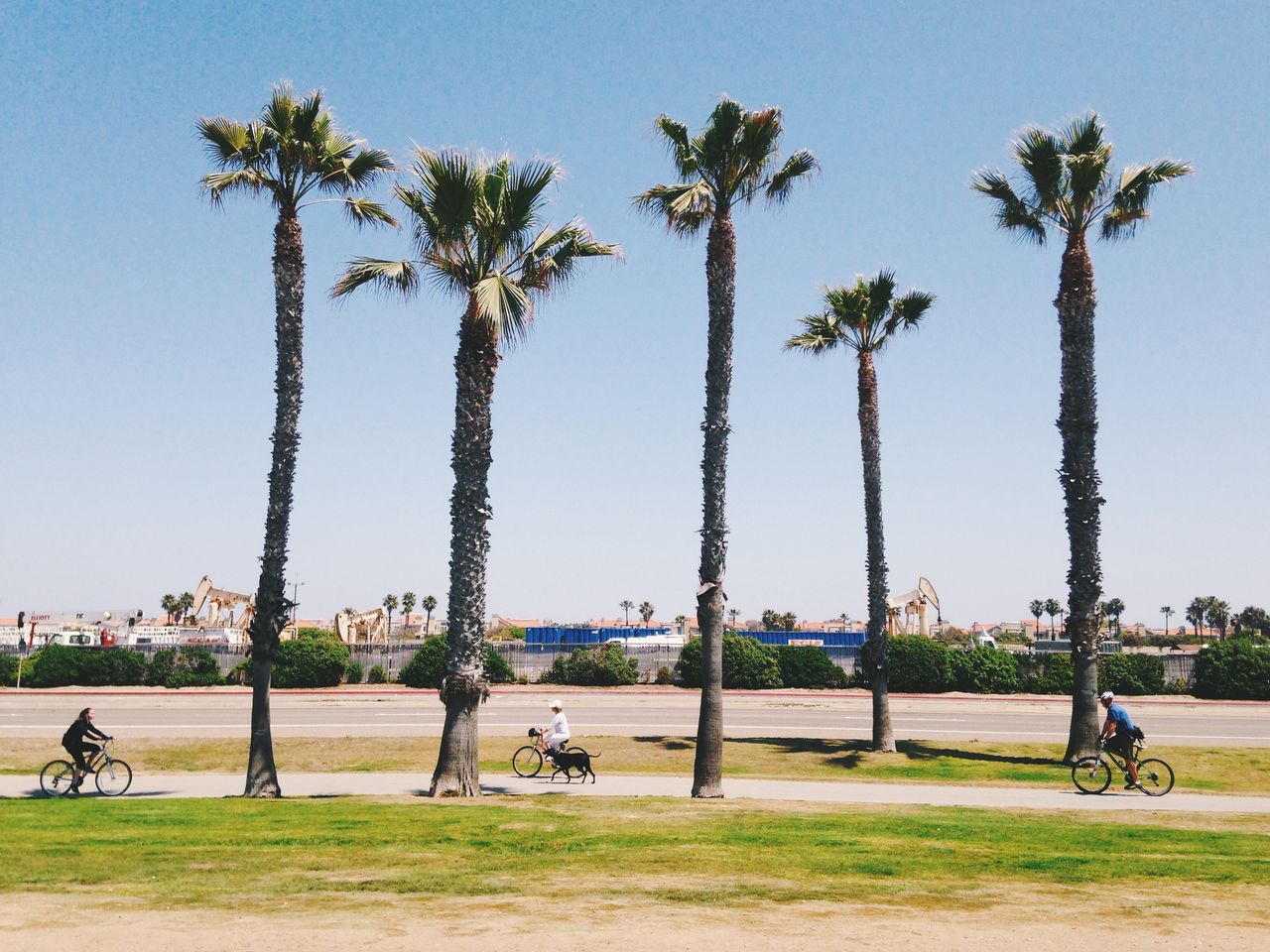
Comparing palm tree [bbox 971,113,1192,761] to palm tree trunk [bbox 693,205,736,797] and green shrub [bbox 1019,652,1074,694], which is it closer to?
palm tree trunk [bbox 693,205,736,797]

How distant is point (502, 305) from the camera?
57.5ft

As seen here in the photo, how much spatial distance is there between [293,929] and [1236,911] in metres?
8.18

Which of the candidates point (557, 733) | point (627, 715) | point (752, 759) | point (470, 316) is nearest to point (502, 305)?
point (470, 316)

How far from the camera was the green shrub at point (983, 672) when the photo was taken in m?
42.6

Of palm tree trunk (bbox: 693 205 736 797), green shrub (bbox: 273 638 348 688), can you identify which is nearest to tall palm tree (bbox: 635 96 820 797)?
palm tree trunk (bbox: 693 205 736 797)

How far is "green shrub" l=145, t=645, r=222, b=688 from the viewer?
1750 inches

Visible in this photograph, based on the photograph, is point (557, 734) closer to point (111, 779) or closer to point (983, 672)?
point (111, 779)

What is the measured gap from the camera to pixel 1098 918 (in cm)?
877

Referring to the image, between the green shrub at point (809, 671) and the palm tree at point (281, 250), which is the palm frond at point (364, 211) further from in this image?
the green shrub at point (809, 671)

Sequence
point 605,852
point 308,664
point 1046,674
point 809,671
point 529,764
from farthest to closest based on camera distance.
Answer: point 809,671 < point 308,664 < point 1046,674 < point 529,764 < point 605,852

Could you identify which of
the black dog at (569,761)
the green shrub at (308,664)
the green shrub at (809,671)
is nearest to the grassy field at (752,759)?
the black dog at (569,761)

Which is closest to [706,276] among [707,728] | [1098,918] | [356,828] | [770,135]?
[770,135]

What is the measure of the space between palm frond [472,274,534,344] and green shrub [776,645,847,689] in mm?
29549

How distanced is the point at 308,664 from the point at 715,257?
103 feet
